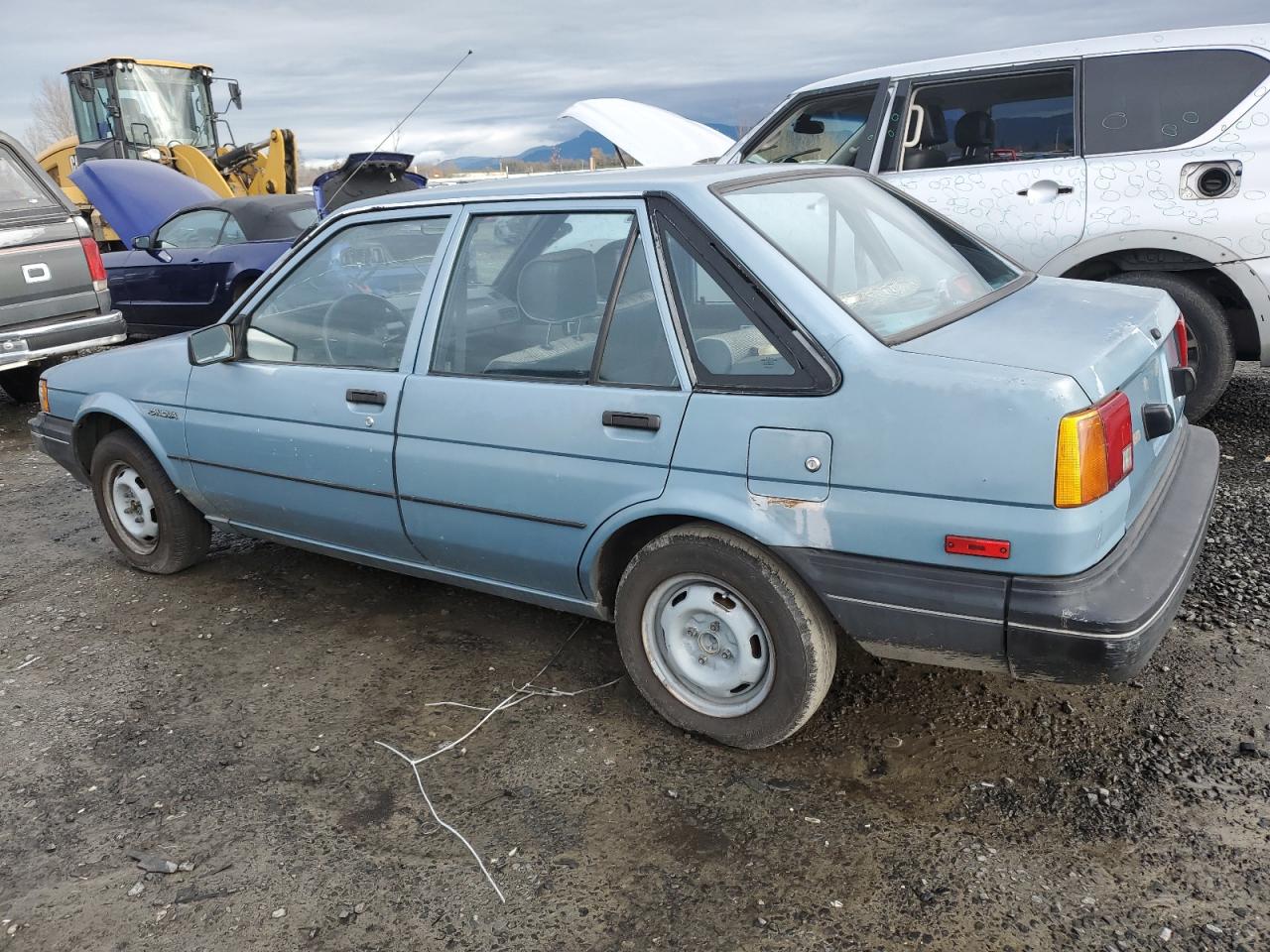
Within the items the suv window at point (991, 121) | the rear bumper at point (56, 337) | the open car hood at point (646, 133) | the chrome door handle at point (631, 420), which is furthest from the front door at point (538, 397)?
the rear bumper at point (56, 337)

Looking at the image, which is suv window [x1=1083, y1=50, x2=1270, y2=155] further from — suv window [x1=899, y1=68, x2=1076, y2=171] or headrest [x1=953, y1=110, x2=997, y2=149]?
headrest [x1=953, y1=110, x2=997, y2=149]

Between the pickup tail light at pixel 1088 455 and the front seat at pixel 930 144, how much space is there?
3.73m

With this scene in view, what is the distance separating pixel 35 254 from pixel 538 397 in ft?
19.9

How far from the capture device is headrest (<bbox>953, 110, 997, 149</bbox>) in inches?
226

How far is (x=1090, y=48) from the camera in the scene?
17.9 feet

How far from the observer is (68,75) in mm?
15648

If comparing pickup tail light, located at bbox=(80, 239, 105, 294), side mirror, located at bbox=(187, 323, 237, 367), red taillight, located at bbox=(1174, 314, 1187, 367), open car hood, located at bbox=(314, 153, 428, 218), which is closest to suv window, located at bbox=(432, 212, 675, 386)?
side mirror, located at bbox=(187, 323, 237, 367)

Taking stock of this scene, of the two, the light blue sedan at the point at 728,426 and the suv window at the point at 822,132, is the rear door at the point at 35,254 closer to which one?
the light blue sedan at the point at 728,426

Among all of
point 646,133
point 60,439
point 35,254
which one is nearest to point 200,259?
→ point 35,254

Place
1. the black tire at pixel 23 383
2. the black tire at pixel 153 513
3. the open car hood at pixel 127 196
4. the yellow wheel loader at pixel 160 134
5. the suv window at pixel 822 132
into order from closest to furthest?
the black tire at pixel 153 513, the suv window at pixel 822 132, the black tire at pixel 23 383, the open car hood at pixel 127 196, the yellow wheel loader at pixel 160 134

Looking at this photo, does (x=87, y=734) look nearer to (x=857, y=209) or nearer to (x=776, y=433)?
(x=776, y=433)

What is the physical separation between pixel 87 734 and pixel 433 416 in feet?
5.04

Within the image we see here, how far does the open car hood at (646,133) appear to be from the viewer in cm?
770

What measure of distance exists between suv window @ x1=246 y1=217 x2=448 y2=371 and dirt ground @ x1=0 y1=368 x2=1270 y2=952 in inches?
43.5
